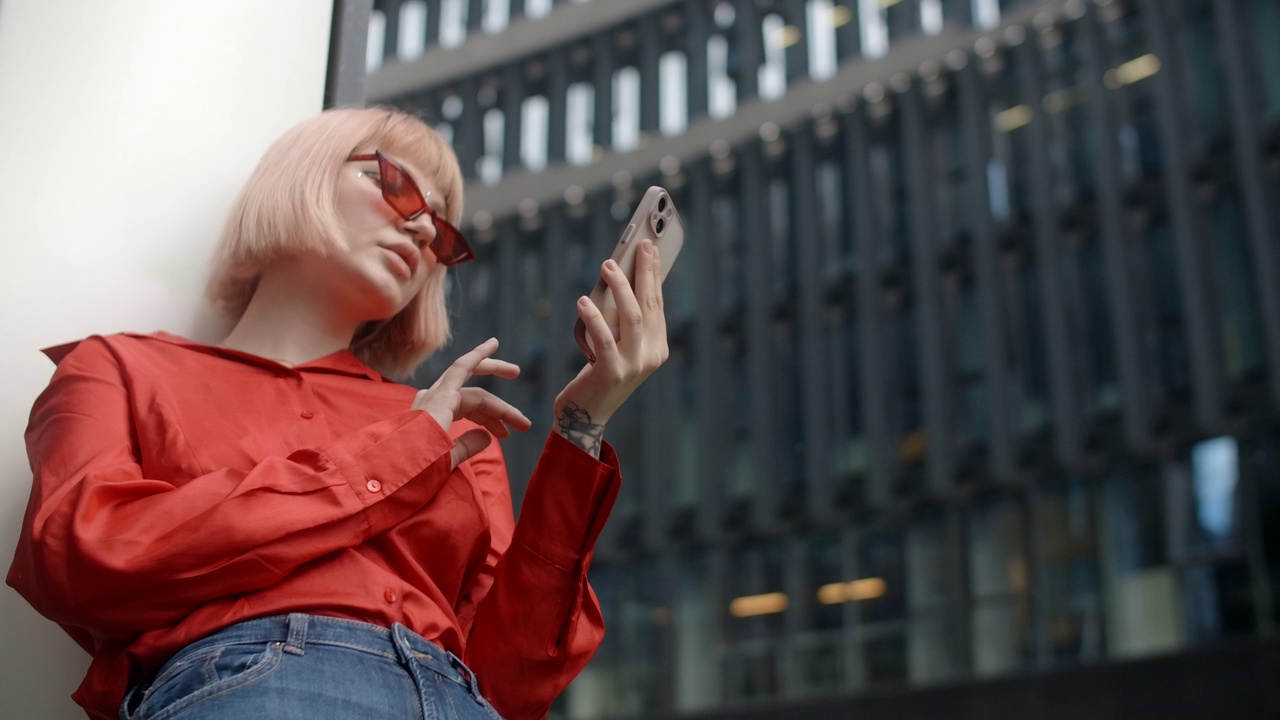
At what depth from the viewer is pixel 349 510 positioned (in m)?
1.61

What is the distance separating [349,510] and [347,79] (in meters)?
1.33

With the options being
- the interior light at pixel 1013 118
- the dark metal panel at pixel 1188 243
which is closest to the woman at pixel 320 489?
the dark metal panel at pixel 1188 243

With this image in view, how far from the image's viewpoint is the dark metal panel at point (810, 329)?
19453 mm

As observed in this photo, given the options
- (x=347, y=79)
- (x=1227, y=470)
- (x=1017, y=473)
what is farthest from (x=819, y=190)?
(x=347, y=79)

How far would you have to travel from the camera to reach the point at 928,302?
1892cm

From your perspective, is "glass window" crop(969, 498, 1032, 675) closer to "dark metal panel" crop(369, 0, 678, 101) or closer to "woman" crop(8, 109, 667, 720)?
"dark metal panel" crop(369, 0, 678, 101)

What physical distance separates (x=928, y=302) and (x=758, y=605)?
4.91 meters

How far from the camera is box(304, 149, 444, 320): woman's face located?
2035 mm

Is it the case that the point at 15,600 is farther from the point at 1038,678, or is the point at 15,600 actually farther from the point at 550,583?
the point at 1038,678

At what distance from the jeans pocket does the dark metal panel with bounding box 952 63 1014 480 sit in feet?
54.7

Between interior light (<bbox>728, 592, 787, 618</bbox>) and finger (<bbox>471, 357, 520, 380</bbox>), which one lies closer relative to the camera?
finger (<bbox>471, 357, 520, 380</bbox>)

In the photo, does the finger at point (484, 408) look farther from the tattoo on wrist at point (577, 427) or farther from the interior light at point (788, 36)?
the interior light at point (788, 36)

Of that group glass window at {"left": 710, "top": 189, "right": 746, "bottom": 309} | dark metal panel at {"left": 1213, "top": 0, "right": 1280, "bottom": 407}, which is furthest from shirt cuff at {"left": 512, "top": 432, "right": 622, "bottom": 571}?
glass window at {"left": 710, "top": 189, "right": 746, "bottom": 309}

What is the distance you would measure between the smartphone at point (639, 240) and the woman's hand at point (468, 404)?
4.8 inches
